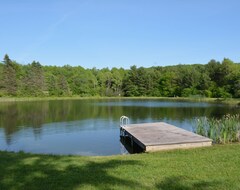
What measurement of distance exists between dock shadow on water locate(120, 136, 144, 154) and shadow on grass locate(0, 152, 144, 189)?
6.40 metres

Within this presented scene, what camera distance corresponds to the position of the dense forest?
204 feet

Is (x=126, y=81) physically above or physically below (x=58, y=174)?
above

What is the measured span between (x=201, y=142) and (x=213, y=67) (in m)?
58.0

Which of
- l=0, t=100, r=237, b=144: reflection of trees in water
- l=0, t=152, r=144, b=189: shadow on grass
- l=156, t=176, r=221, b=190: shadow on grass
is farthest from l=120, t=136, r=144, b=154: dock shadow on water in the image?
l=156, t=176, r=221, b=190: shadow on grass

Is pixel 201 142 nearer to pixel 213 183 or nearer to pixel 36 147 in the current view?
pixel 213 183

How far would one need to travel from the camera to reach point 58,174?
21.4 ft

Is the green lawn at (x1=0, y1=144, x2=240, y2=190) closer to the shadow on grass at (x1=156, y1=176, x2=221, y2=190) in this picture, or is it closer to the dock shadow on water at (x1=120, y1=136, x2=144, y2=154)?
the shadow on grass at (x1=156, y1=176, x2=221, y2=190)

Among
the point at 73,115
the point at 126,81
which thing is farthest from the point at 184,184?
the point at 126,81

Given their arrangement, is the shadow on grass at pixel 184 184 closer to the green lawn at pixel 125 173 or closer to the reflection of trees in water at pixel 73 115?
the green lawn at pixel 125 173

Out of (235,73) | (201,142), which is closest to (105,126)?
(201,142)

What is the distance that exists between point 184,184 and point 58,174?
275cm

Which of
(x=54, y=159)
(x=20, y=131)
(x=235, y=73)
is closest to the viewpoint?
(x=54, y=159)

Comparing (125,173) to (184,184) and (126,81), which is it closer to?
(184,184)

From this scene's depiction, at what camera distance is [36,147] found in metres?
15.3
